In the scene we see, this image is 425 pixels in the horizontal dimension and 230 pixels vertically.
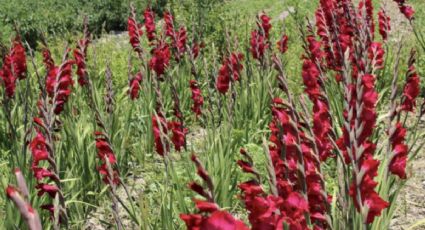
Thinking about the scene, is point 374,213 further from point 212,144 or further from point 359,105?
point 212,144

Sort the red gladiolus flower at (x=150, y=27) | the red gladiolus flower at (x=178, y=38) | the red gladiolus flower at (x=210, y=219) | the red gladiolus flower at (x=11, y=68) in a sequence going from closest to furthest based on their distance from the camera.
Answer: the red gladiolus flower at (x=210, y=219)
the red gladiolus flower at (x=11, y=68)
the red gladiolus flower at (x=178, y=38)
the red gladiolus flower at (x=150, y=27)

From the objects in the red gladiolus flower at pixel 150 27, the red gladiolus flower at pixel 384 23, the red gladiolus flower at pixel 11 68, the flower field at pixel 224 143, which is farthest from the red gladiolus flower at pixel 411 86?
the red gladiolus flower at pixel 150 27

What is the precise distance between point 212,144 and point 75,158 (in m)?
1.04

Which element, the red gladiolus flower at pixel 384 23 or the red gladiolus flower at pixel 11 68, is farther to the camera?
the red gladiolus flower at pixel 384 23

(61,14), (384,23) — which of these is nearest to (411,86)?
(384,23)

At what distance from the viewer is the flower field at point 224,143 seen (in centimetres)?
159

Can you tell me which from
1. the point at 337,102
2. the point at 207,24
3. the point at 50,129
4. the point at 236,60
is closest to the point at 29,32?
the point at 207,24

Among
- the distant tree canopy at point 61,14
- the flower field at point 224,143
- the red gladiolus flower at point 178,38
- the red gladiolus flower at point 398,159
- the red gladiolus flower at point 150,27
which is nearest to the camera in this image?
the flower field at point 224,143

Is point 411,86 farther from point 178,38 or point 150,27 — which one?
point 150,27

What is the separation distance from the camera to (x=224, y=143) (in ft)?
11.8

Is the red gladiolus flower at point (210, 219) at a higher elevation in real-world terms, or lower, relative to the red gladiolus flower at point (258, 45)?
lower

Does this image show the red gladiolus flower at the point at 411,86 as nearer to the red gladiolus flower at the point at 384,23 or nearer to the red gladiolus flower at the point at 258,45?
the red gladiolus flower at the point at 384,23

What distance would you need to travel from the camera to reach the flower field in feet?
5.21

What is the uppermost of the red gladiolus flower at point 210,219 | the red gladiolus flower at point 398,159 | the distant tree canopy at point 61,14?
the distant tree canopy at point 61,14
